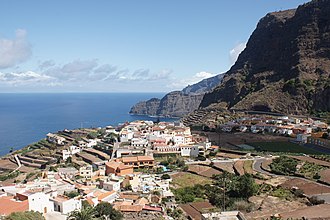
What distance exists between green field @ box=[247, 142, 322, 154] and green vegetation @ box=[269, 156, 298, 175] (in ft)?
23.7

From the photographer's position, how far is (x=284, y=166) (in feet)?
106

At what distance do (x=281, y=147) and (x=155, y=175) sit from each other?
20.1m

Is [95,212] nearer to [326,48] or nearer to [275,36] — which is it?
[326,48]

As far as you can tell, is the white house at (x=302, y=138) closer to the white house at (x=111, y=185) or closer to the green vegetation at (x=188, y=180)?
the green vegetation at (x=188, y=180)

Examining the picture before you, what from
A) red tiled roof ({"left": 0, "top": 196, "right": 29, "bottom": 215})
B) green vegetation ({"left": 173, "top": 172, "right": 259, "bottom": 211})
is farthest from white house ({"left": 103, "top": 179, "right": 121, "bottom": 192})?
red tiled roof ({"left": 0, "top": 196, "right": 29, "bottom": 215})

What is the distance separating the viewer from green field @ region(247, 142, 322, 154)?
1638 inches

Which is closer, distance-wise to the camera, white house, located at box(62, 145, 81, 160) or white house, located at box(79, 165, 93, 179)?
white house, located at box(79, 165, 93, 179)

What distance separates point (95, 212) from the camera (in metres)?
19.5

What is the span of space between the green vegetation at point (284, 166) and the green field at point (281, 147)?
7212 millimetres

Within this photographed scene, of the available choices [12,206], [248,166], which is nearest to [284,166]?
[248,166]

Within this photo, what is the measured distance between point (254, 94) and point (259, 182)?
56210 millimetres

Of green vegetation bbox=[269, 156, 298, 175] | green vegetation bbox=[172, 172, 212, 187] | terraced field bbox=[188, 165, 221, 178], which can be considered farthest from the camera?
terraced field bbox=[188, 165, 221, 178]

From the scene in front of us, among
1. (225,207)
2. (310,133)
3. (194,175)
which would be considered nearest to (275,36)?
(310,133)

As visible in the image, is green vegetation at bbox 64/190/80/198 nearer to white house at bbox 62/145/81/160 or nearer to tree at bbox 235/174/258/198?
tree at bbox 235/174/258/198
